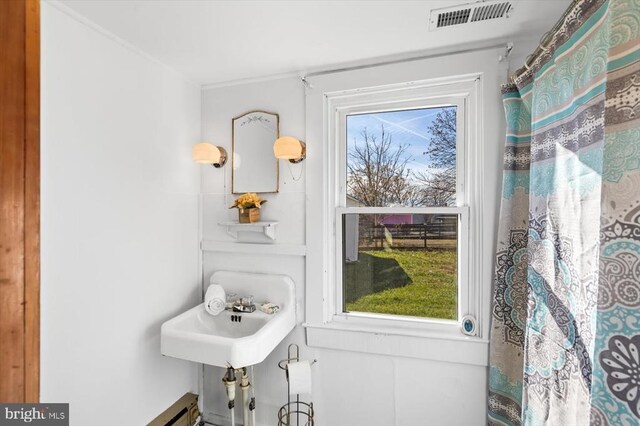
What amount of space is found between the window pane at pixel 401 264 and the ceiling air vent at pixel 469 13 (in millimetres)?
943

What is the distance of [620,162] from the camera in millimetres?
624

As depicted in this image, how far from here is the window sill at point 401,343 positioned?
1502 mm

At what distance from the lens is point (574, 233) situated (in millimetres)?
913

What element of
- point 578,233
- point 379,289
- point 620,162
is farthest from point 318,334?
point 620,162

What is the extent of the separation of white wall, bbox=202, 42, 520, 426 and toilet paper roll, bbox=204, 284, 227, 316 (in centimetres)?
21

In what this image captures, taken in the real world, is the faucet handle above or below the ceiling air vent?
below

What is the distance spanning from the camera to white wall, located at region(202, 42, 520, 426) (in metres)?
1.49

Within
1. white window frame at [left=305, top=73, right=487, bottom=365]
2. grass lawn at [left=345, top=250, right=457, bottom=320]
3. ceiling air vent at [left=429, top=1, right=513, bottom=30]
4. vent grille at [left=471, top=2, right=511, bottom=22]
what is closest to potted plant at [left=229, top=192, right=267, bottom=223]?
white window frame at [left=305, top=73, right=487, bottom=365]

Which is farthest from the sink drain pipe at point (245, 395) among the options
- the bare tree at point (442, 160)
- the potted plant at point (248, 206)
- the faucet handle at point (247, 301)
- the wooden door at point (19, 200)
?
the bare tree at point (442, 160)

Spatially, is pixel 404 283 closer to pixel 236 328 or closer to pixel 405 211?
pixel 405 211

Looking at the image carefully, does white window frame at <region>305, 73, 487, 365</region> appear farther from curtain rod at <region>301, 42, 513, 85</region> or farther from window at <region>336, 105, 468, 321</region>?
curtain rod at <region>301, 42, 513, 85</region>

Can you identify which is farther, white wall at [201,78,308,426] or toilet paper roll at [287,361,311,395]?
white wall at [201,78,308,426]

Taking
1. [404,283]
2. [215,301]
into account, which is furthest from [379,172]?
[215,301]

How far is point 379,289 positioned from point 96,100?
1.74 metres
